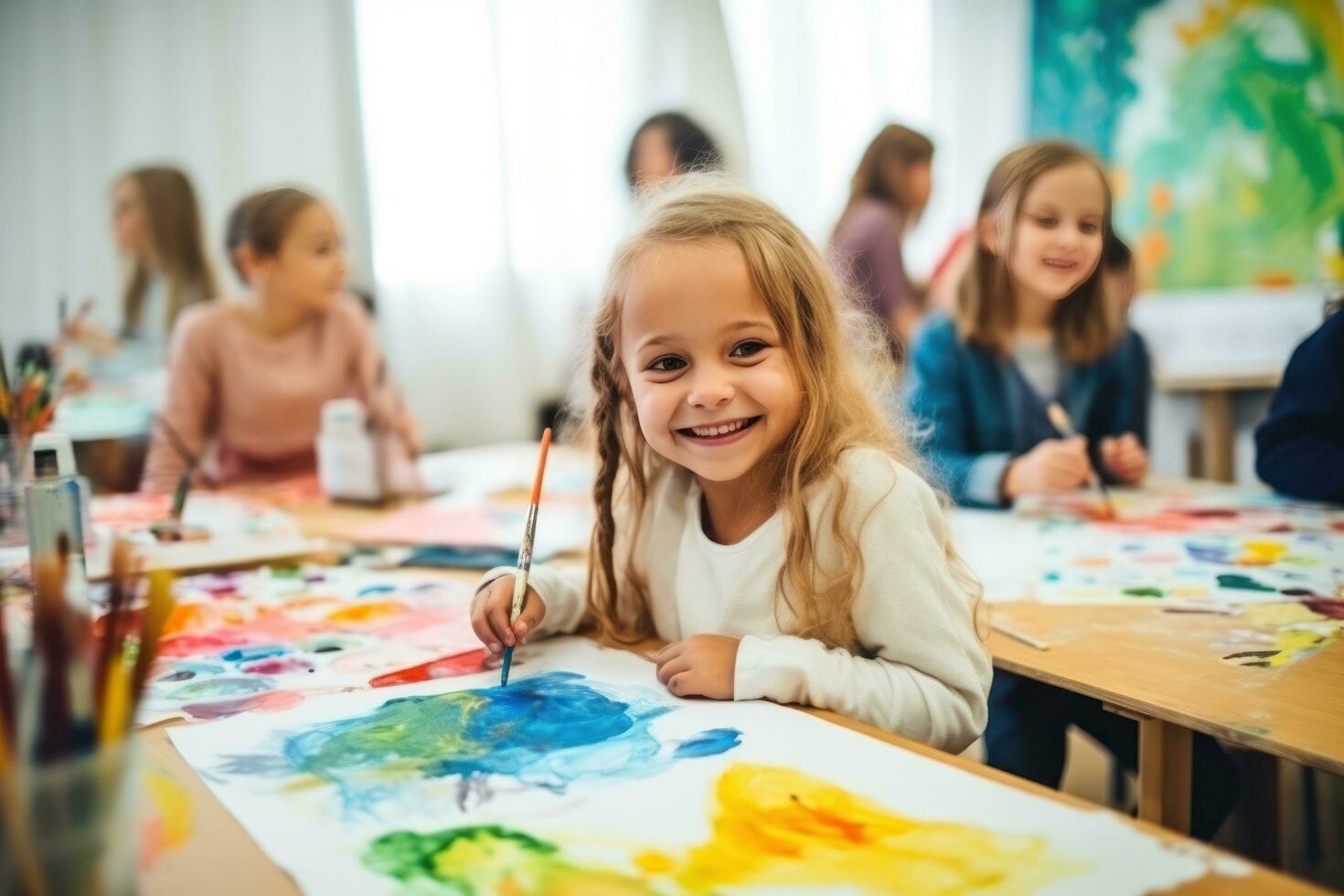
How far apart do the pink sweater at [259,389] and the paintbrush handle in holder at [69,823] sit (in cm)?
150

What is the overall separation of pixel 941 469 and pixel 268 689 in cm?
101

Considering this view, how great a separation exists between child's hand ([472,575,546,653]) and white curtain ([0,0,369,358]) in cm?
160

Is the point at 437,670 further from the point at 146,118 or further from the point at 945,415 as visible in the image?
the point at 146,118

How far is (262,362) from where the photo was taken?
186 centimetres

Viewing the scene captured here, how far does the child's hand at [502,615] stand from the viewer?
2.69 feet

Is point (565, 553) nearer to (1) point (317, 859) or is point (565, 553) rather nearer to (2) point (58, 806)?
(1) point (317, 859)

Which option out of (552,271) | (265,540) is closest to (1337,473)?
(265,540)

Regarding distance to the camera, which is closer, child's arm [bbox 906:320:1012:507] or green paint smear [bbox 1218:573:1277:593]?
green paint smear [bbox 1218:573:1277:593]

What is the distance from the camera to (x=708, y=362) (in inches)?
32.1

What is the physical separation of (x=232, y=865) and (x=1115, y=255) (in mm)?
1150

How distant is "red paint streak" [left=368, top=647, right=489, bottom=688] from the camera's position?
2.61 ft

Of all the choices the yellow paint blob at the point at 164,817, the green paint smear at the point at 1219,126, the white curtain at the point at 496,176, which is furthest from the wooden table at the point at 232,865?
the white curtain at the point at 496,176

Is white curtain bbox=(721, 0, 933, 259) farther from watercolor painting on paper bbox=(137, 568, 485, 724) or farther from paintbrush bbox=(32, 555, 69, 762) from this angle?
paintbrush bbox=(32, 555, 69, 762)

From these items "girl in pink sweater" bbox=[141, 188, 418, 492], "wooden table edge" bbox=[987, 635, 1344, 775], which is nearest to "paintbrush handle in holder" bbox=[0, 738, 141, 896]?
"wooden table edge" bbox=[987, 635, 1344, 775]
